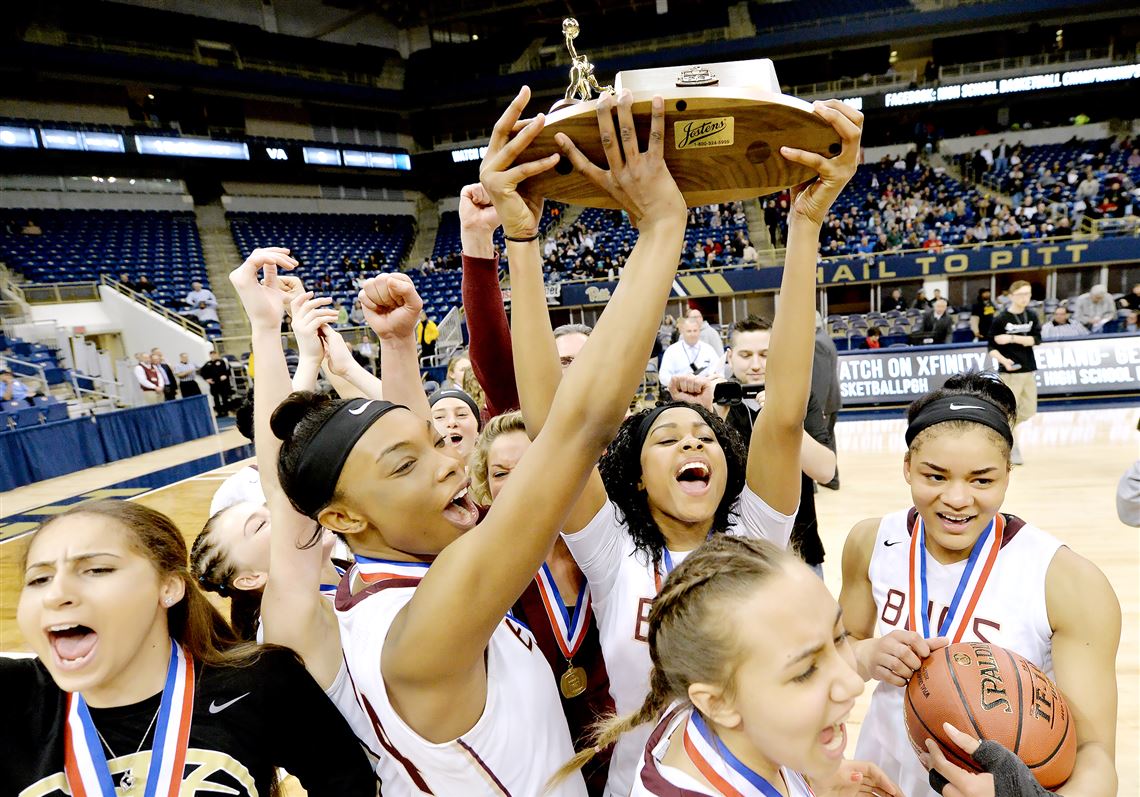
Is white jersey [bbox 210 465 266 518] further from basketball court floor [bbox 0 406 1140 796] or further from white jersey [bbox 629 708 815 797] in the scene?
white jersey [bbox 629 708 815 797]

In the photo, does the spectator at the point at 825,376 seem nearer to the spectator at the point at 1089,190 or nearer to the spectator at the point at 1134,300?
the spectator at the point at 1134,300

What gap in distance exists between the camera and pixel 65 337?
45.3ft

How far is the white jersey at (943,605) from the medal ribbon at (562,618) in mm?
751

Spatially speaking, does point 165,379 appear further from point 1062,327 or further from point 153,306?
point 1062,327

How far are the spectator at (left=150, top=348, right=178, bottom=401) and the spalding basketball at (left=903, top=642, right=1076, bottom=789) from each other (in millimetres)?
13518

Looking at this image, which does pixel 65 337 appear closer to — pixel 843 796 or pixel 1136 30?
pixel 843 796

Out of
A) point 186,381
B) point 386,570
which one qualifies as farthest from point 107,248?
point 386,570

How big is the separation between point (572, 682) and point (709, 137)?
1280mm

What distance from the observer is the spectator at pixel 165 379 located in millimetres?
12196

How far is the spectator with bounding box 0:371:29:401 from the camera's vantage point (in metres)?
9.62

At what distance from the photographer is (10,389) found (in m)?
9.65

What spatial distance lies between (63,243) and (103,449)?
34.2 ft

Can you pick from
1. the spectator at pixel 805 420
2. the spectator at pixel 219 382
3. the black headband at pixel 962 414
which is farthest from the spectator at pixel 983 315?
the spectator at pixel 219 382

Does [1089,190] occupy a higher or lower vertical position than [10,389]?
higher
